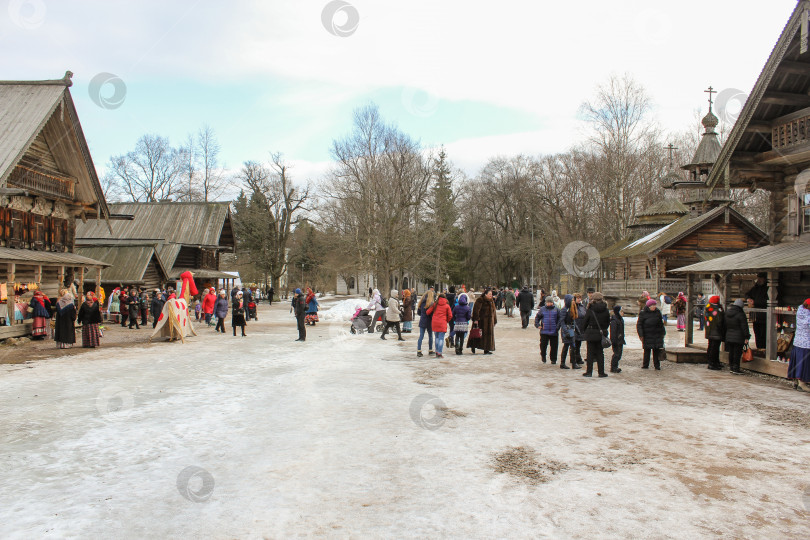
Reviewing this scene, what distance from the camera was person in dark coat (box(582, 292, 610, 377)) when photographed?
36.8ft

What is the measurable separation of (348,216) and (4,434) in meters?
34.2

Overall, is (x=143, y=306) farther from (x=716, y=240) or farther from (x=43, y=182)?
(x=716, y=240)

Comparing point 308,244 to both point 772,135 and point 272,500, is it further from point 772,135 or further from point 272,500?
point 272,500

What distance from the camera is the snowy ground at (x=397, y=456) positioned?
4.44m

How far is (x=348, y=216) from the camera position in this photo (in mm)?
40406

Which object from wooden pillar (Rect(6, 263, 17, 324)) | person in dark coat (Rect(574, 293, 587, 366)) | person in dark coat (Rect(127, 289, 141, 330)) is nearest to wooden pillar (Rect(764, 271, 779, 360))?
person in dark coat (Rect(574, 293, 587, 366))

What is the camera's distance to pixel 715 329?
1231 centimetres

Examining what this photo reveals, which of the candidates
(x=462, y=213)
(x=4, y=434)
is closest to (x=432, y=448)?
(x=4, y=434)

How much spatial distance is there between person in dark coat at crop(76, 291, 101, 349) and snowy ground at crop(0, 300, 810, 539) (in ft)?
15.8

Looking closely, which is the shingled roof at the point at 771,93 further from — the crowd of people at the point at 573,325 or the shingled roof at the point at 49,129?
the shingled roof at the point at 49,129

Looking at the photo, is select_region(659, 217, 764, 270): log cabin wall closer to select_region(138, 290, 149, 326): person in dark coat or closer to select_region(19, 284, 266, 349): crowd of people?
select_region(19, 284, 266, 349): crowd of people

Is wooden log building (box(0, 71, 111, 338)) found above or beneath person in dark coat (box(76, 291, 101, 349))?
above

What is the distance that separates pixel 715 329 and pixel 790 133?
15.4ft

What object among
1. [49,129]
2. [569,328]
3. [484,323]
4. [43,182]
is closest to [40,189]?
[43,182]
